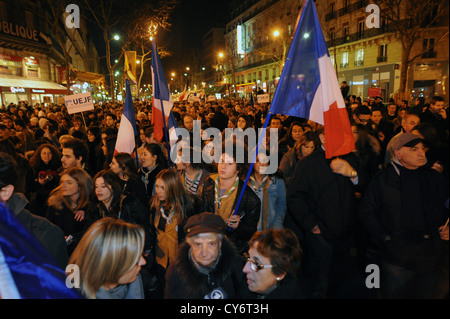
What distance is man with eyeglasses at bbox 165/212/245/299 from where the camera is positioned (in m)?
2.25

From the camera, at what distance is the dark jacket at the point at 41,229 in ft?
7.50

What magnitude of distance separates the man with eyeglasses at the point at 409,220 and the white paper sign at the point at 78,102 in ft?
25.1

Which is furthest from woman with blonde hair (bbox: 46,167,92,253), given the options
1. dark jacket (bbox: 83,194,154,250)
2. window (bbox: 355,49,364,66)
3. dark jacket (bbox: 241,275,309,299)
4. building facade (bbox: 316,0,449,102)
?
window (bbox: 355,49,364,66)

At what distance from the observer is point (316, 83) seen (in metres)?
3.02

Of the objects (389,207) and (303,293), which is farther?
(389,207)

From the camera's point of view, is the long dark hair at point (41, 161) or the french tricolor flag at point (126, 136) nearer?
the long dark hair at point (41, 161)

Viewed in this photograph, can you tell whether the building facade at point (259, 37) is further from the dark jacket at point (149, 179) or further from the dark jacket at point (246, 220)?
the dark jacket at point (246, 220)

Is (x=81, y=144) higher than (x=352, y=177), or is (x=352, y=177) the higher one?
(x=81, y=144)

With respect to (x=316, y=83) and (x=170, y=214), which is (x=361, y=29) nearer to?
(x=316, y=83)

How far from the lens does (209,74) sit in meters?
109

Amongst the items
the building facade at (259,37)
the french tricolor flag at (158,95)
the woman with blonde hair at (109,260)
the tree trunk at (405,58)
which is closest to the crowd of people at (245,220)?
the woman with blonde hair at (109,260)
